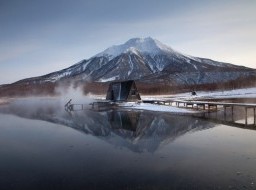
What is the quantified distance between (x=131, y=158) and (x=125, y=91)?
4768cm

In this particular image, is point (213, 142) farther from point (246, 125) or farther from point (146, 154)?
point (246, 125)

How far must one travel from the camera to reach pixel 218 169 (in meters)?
14.7

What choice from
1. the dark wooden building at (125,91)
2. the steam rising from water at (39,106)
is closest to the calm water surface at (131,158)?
the steam rising from water at (39,106)

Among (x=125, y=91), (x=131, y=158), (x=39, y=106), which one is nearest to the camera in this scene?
(x=131, y=158)

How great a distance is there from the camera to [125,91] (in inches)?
2552

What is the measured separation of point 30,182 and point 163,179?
5.55 m

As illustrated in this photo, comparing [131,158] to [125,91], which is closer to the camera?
[131,158]

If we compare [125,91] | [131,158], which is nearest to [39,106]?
[125,91]

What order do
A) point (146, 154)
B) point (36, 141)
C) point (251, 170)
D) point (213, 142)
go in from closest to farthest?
point (251, 170), point (146, 154), point (213, 142), point (36, 141)

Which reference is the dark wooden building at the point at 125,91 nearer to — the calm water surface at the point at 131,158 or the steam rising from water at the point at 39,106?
the steam rising from water at the point at 39,106

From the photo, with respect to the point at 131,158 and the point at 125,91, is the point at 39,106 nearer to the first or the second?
the point at 125,91

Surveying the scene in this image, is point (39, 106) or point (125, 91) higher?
point (125, 91)

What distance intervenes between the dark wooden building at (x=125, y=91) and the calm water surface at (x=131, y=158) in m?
35.0

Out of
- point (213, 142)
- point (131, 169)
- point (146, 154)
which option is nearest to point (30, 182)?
point (131, 169)
